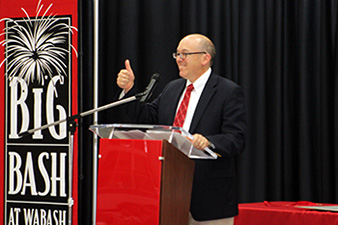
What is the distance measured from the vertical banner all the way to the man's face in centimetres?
147

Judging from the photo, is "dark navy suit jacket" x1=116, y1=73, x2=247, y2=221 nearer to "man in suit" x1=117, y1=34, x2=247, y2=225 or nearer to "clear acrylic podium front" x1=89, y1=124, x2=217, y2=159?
"man in suit" x1=117, y1=34, x2=247, y2=225

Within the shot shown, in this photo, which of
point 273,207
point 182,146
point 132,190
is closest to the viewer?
point 132,190

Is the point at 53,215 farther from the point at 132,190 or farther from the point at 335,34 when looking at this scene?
the point at 335,34

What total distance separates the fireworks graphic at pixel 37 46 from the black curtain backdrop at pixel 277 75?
0.32 metres

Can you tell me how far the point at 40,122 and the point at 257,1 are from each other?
6.71 feet

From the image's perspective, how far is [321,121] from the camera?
12.7 ft

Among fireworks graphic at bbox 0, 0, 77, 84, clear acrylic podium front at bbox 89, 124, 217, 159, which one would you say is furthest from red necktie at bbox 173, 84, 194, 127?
fireworks graphic at bbox 0, 0, 77, 84

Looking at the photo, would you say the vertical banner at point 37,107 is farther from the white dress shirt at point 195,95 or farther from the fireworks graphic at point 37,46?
the white dress shirt at point 195,95

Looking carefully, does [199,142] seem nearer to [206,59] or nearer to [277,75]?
[206,59]

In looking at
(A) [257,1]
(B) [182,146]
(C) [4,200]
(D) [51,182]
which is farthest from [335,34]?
(C) [4,200]

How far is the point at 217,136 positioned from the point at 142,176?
1.74 feet

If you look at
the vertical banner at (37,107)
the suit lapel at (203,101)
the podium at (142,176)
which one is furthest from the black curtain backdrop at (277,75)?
the podium at (142,176)

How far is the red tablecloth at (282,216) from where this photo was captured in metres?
3.07

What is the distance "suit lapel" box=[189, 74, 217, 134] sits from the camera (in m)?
2.48
